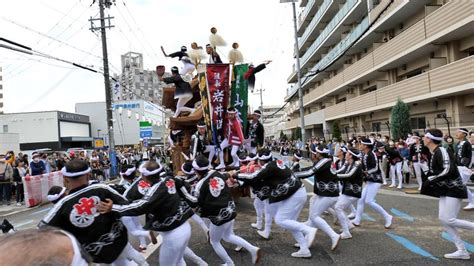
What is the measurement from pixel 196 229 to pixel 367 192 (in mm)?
3745

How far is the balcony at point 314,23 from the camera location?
33750 millimetres

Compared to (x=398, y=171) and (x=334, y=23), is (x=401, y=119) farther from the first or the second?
(x=334, y=23)

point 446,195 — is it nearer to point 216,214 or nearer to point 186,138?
point 216,214

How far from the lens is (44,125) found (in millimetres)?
44219

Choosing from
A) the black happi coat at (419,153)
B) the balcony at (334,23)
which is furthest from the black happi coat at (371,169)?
the balcony at (334,23)

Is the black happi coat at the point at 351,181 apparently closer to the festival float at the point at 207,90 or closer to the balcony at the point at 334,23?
the festival float at the point at 207,90

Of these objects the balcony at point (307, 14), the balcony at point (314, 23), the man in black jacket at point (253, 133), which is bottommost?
the man in black jacket at point (253, 133)

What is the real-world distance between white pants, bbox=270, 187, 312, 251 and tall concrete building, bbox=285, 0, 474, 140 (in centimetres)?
1214

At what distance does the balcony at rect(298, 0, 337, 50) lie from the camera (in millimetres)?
33750

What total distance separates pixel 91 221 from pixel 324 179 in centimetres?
428

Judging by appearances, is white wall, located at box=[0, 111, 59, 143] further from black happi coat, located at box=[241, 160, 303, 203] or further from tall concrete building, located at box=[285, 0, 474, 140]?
black happi coat, located at box=[241, 160, 303, 203]

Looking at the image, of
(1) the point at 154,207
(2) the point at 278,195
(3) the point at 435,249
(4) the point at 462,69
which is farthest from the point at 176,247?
(4) the point at 462,69

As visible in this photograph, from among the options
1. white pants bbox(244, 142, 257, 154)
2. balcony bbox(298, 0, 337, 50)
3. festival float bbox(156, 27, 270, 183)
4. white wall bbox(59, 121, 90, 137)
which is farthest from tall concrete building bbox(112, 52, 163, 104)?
white pants bbox(244, 142, 257, 154)

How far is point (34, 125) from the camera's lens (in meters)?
44.4
